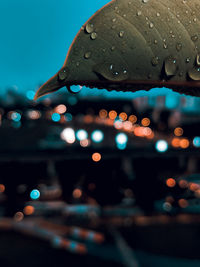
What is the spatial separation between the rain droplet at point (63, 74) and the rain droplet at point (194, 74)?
39cm

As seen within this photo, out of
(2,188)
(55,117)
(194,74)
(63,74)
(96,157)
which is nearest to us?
(63,74)

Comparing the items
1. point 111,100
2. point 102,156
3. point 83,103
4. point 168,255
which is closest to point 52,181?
point 102,156

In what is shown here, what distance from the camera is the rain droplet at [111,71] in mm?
805

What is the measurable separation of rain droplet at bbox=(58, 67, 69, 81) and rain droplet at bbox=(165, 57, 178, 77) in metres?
0.30

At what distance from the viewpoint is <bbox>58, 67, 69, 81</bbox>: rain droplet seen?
0.77 metres

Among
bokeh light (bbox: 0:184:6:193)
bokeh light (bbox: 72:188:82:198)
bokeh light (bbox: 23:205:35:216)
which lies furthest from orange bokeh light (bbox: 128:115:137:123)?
bokeh light (bbox: 23:205:35:216)

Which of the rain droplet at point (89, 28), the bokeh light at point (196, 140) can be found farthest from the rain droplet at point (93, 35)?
the bokeh light at point (196, 140)

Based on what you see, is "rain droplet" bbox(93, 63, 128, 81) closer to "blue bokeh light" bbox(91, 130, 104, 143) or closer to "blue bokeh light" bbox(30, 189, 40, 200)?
"blue bokeh light" bbox(30, 189, 40, 200)

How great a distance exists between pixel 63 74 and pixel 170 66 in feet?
1.06

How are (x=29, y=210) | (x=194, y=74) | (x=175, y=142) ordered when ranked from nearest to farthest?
(x=194, y=74)
(x=29, y=210)
(x=175, y=142)

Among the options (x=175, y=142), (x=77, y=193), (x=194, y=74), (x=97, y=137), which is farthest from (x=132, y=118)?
(x=194, y=74)

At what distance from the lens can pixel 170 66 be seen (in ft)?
2.84

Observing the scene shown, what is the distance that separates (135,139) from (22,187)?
30473mm

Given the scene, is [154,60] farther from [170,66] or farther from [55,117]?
[55,117]
